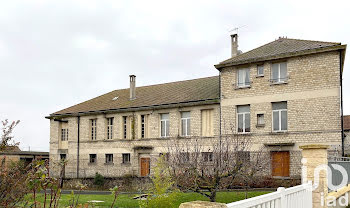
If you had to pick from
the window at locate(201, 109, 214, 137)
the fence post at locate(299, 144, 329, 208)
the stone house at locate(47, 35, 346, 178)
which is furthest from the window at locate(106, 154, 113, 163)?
the fence post at locate(299, 144, 329, 208)

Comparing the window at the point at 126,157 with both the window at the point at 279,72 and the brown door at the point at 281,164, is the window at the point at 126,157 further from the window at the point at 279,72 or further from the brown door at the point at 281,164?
the window at the point at 279,72

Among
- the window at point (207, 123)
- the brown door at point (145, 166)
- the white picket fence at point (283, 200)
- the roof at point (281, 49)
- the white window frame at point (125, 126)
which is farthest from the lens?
the white window frame at point (125, 126)

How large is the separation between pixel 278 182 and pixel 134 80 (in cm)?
1630

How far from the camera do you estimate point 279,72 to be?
22.8 meters

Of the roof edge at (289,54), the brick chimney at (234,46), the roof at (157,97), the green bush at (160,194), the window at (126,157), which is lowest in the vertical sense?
the window at (126,157)

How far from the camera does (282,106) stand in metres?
22.6

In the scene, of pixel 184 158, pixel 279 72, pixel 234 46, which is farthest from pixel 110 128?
pixel 184 158

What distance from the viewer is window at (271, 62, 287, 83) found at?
2259cm

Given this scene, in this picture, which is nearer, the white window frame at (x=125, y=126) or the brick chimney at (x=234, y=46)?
the brick chimney at (x=234, y=46)

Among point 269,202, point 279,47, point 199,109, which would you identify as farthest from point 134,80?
point 269,202

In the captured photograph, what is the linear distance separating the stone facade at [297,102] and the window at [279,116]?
28cm

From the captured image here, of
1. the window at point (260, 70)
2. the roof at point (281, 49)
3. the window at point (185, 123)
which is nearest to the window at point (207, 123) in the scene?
the window at point (185, 123)

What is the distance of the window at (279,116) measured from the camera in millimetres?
22516

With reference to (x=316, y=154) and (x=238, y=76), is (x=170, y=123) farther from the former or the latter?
(x=316, y=154)
